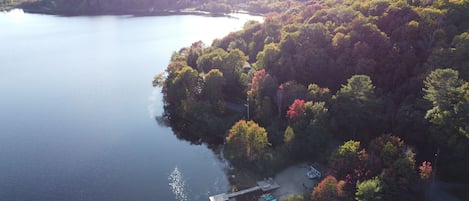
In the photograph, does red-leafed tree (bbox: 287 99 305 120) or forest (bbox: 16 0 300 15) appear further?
forest (bbox: 16 0 300 15)

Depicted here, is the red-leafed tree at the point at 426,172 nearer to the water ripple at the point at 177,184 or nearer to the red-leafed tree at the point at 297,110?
the red-leafed tree at the point at 297,110

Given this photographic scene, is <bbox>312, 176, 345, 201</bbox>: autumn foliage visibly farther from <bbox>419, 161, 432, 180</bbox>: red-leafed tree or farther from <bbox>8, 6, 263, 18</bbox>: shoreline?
<bbox>8, 6, 263, 18</bbox>: shoreline

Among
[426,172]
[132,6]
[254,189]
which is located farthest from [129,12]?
[426,172]

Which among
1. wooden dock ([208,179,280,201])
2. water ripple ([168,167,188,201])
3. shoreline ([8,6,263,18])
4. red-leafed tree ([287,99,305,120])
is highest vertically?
shoreline ([8,6,263,18])

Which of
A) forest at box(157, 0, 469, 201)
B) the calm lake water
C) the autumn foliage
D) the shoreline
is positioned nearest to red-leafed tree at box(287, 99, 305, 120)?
forest at box(157, 0, 469, 201)

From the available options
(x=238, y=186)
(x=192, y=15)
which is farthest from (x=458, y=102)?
(x=192, y=15)

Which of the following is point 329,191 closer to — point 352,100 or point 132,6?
point 352,100

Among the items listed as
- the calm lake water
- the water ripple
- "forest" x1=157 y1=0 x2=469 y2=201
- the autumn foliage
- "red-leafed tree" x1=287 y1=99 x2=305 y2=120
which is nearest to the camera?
the autumn foliage
